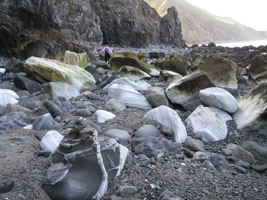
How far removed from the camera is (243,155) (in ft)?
6.84

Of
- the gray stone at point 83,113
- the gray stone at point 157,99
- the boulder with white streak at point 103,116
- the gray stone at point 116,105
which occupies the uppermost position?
the gray stone at point 157,99

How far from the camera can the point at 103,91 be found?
3.84 m

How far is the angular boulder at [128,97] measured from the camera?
125 inches

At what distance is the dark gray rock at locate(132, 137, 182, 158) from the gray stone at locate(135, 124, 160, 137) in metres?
0.15

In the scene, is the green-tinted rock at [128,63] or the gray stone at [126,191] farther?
the green-tinted rock at [128,63]

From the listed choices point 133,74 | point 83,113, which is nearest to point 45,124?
point 83,113

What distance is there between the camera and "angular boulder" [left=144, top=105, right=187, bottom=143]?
2305 mm

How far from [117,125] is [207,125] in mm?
943

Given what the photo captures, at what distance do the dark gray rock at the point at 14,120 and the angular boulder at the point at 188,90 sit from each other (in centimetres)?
189

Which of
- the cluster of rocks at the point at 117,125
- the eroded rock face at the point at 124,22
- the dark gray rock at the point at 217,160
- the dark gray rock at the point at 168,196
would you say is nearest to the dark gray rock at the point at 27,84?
the cluster of rocks at the point at 117,125

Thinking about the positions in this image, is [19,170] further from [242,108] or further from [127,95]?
[242,108]

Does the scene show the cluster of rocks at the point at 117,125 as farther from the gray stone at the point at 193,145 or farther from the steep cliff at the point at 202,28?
the steep cliff at the point at 202,28

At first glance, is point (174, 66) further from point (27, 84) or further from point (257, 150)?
point (257, 150)

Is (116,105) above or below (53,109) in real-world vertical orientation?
above
